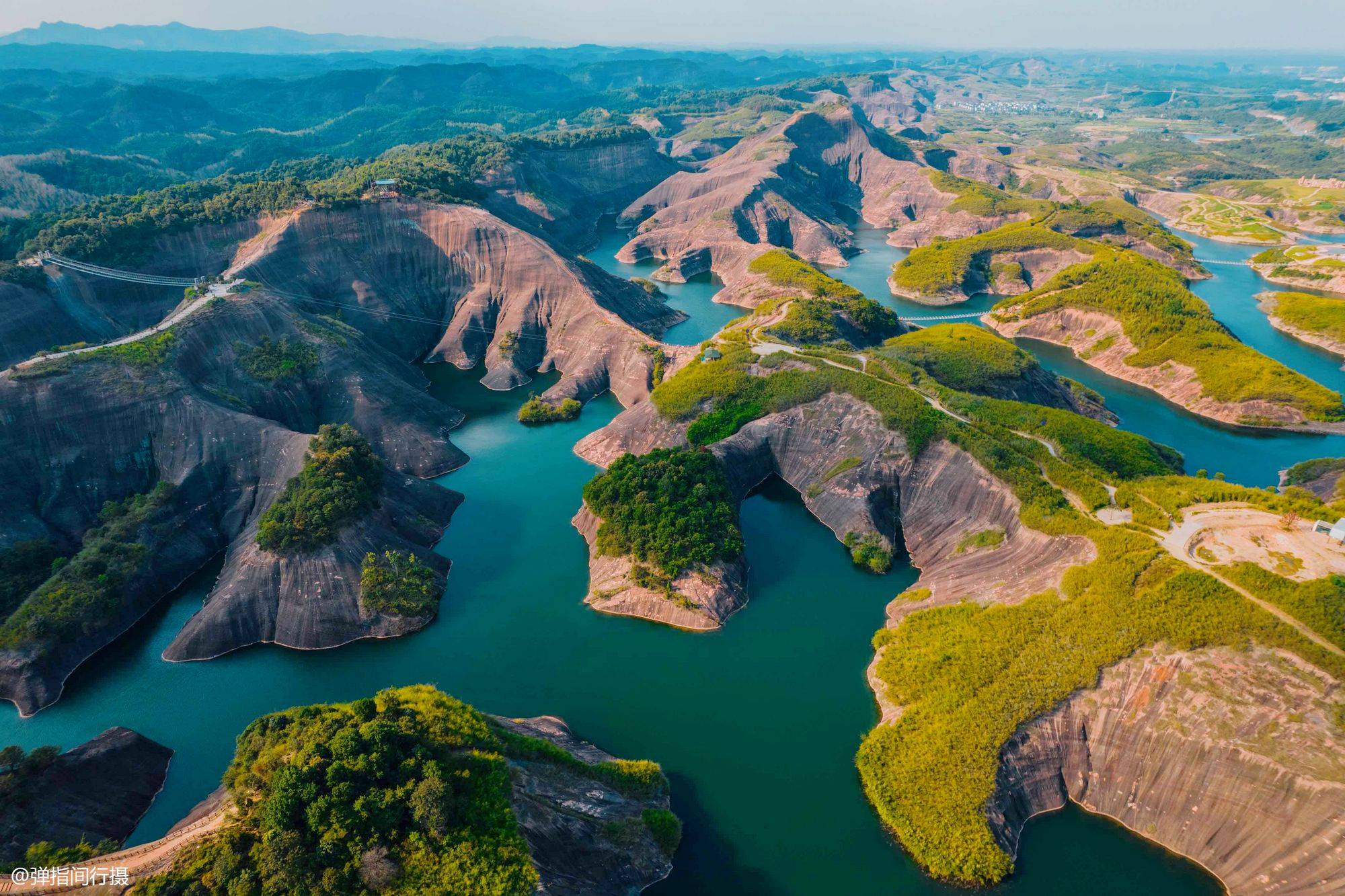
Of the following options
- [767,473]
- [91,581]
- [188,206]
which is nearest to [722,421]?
[767,473]

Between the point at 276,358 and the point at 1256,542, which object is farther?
the point at 276,358

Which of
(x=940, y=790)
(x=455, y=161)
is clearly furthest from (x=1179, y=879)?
(x=455, y=161)

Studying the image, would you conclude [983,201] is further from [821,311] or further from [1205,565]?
[1205,565]

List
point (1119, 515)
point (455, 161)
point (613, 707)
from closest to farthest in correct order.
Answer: point (613, 707) < point (1119, 515) < point (455, 161)

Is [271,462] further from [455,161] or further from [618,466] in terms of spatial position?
[455,161]

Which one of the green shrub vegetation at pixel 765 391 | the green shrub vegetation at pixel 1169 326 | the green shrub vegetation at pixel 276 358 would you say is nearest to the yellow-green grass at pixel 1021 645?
the green shrub vegetation at pixel 765 391

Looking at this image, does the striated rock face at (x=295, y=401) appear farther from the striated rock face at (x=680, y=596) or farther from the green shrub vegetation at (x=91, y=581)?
the striated rock face at (x=680, y=596)
